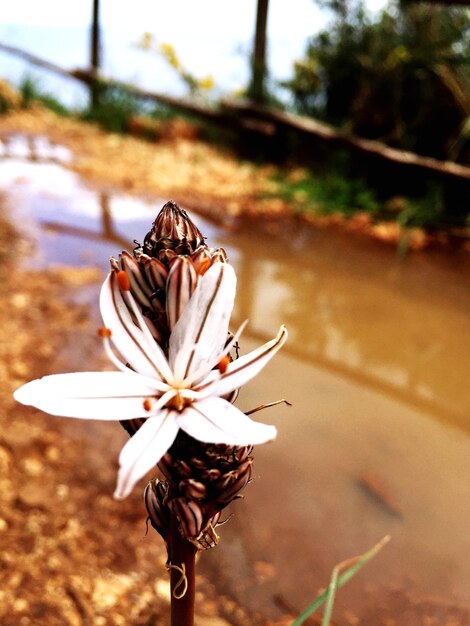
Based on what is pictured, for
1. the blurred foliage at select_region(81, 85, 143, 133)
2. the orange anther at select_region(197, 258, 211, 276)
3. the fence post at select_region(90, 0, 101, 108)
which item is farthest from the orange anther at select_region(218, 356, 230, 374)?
the fence post at select_region(90, 0, 101, 108)

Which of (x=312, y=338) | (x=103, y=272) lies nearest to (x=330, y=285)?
(x=312, y=338)

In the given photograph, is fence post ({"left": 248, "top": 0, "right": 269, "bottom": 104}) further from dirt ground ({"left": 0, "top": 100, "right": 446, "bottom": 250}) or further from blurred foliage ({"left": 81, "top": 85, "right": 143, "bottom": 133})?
blurred foliage ({"left": 81, "top": 85, "right": 143, "bottom": 133})

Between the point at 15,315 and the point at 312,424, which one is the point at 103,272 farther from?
the point at 312,424

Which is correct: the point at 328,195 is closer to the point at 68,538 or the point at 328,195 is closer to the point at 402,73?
the point at 402,73

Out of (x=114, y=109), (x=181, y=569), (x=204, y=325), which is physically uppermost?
(x=204, y=325)

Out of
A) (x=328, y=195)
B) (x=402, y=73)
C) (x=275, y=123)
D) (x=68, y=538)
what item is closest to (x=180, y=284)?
(x=68, y=538)
